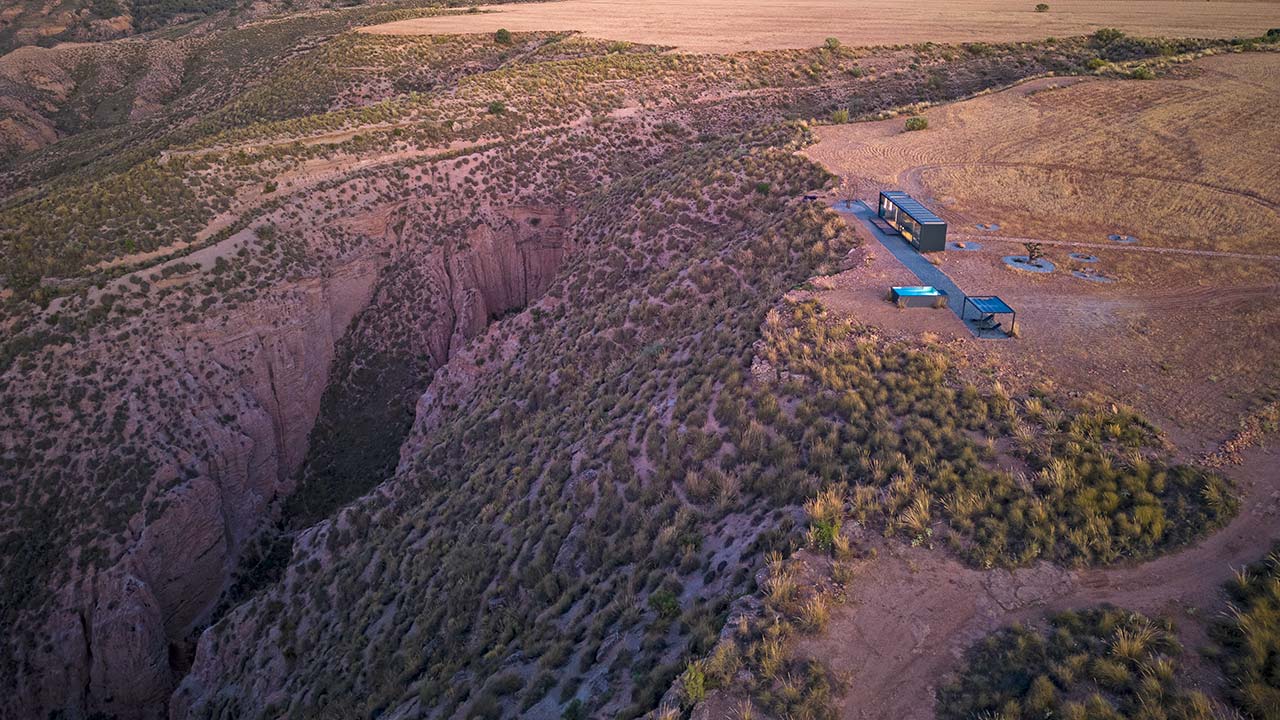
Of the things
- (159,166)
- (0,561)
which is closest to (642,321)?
(0,561)

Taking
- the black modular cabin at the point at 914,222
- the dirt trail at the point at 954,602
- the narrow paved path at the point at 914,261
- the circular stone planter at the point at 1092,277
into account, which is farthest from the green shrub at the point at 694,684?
the circular stone planter at the point at 1092,277

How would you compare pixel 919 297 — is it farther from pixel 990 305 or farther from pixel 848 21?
pixel 848 21

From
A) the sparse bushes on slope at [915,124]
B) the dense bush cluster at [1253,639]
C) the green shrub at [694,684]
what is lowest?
the green shrub at [694,684]

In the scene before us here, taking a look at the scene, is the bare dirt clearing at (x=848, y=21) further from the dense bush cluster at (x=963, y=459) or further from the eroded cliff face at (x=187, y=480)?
the dense bush cluster at (x=963, y=459)

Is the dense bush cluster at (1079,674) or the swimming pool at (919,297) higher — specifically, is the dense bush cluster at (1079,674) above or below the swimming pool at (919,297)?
below

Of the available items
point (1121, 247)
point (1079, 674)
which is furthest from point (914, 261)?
point (1079, 674)

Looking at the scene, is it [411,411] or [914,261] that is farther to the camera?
[411,411]

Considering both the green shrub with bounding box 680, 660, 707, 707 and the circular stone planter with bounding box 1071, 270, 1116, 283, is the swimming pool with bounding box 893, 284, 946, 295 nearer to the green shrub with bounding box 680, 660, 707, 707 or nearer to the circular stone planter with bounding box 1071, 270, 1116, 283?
the circular stone planter with bounding box 1071, 270, 1116, 283

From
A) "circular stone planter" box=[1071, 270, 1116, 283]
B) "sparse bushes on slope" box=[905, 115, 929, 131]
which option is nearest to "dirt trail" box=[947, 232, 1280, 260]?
"circular stone planter" box=[1071, 270, 1116, 283]
